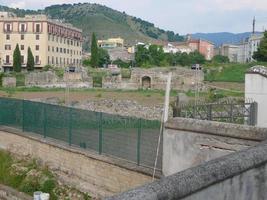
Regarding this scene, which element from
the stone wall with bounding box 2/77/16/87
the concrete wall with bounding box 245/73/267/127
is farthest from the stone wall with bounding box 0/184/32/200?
the stone wall with bounding box 2/77/16/87

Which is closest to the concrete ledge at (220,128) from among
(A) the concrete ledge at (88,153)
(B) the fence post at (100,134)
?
(A) the concrete ledge at (88,153)

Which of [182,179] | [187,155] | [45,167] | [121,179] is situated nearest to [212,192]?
[182,179]

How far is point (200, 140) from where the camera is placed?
8125 mm

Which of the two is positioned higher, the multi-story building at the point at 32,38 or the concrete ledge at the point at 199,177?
the multi-story building at the point at 32,38

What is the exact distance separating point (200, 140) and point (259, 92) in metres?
9.33

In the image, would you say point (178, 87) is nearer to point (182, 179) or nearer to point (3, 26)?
point (3, 26)

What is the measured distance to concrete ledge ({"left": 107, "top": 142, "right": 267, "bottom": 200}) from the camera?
373cm

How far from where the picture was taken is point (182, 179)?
4.12 m

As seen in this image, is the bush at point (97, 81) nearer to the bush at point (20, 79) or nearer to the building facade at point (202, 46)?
the bush at point (20, 79)

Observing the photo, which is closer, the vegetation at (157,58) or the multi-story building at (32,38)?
the multi-story building at (32,38)

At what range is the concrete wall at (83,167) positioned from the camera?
1084 centimetres

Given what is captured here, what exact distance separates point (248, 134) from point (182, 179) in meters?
3.51

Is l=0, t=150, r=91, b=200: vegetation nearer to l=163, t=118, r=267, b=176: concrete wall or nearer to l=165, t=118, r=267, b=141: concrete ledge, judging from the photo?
l=163, t=118, r=267, b=176: concrete wall

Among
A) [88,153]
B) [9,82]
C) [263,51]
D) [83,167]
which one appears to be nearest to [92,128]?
[88,153]
